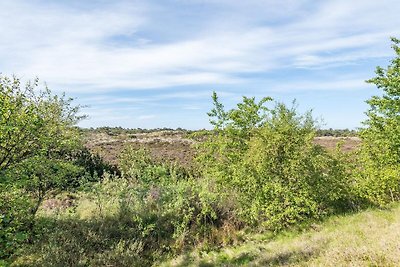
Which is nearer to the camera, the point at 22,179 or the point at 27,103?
the point at 22,179

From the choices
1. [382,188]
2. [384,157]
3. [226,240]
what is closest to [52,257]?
[226,240]

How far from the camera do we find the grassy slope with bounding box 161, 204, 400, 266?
22.6ft

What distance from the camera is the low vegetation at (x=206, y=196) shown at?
1120cm

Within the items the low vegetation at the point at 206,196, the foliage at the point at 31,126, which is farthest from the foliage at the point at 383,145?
the foliage at the point at 31,126

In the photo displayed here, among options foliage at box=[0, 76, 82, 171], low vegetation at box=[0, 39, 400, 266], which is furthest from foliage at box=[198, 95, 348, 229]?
foliage at box=[0, 76, 82, 171]

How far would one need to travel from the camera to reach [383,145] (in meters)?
16.2

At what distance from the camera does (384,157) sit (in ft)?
52.9

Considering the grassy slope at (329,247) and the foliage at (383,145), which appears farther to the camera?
the foliage at (383,145)

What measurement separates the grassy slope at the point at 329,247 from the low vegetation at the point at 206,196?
0.31ft

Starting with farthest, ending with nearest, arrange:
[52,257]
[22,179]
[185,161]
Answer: [185,161] < [52,257] < [22,179]

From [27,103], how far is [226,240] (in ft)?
28.9

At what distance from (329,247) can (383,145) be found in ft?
32.1

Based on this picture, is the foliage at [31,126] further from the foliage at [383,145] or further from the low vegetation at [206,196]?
the foliage at [383,145]

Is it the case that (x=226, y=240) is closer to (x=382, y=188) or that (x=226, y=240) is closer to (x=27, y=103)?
(x=382, y=188)
